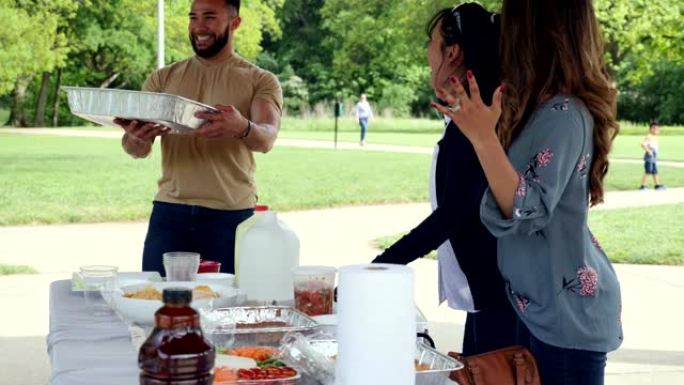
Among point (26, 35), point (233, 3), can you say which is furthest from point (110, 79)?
point (233, 3)

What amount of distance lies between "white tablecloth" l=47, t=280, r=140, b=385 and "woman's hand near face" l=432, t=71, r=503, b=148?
2.95ft

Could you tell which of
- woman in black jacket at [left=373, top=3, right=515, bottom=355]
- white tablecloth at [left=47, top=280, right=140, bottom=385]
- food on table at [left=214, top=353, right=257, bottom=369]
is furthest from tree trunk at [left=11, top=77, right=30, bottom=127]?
food on table at [left=214, top=353, right=257, bottom=369]

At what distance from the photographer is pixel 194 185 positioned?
4.15m

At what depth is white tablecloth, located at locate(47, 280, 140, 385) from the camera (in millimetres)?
2367

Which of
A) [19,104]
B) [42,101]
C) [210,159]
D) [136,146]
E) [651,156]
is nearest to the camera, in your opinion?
[136,146]

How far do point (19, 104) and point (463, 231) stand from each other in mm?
42313

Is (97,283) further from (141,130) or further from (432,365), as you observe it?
(432,365)

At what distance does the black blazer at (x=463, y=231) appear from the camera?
265cm

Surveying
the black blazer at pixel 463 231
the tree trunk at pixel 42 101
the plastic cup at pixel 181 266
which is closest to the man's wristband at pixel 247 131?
the plastic cup at pixel 181 266

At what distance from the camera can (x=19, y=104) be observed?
4281 cm

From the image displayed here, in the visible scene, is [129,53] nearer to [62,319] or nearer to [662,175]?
[662,175]

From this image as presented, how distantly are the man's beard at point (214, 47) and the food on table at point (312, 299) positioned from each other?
167 centimetres

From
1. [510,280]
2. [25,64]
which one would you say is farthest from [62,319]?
[25,64]

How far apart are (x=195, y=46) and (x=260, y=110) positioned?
1.15 feet
